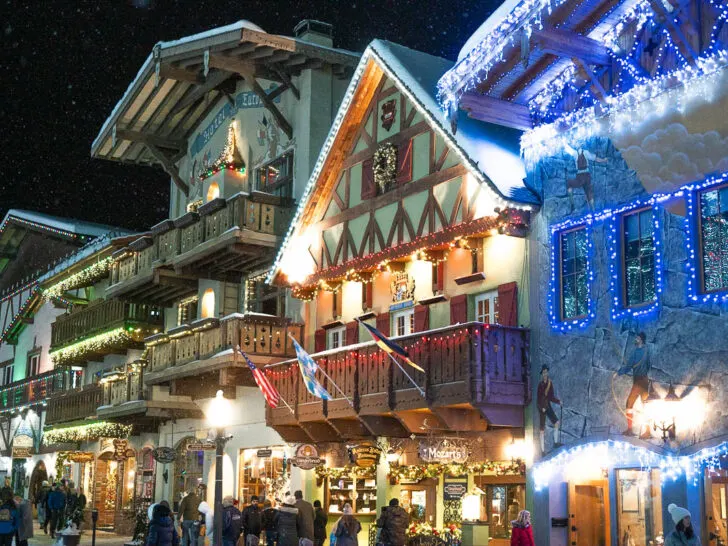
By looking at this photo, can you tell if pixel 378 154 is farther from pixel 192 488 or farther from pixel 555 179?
pixel 192 488

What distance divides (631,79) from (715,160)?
2.63 metres

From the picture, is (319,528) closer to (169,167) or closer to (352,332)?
(352,332)

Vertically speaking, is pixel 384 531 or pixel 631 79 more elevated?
pixel 631 79

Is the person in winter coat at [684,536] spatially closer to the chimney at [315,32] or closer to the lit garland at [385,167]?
the lit garland at [385,167]

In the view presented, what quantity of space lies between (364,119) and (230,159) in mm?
7520

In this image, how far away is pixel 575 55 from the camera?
19.0 metres

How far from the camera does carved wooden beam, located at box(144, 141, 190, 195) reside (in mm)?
36250

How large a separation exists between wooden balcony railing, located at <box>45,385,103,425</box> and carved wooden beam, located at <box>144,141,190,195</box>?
25.2 feet

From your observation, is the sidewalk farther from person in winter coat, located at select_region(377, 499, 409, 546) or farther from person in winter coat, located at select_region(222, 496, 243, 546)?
person in winter coat, located at select_region(377, 499, 409, 546)

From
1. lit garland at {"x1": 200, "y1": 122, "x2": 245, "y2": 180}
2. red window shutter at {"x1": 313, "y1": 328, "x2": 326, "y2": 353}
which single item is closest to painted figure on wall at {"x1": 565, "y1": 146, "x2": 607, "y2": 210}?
red window shutter at {"x1": 313, "y1": 328, "x2": 326, "y2": 353}

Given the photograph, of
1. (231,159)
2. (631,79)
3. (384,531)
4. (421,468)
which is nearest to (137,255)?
(231,159)

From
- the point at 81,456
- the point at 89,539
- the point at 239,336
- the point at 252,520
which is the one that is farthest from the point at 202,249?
the point at 81,456

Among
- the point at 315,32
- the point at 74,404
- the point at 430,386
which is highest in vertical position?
the point at 315,32

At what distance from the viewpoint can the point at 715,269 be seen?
17.0 meters
